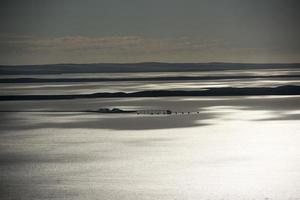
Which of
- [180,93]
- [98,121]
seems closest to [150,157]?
[98,121]

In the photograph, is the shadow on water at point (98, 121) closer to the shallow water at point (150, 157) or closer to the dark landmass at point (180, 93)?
the shallow water at point (150, 157)

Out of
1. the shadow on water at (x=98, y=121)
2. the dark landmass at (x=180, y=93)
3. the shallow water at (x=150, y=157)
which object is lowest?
the shallow water at (x=150, y=157)

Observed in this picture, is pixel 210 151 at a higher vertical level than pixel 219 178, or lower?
higher

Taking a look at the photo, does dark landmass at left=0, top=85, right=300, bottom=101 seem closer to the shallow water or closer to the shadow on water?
the shadow on water

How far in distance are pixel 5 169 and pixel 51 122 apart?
650 inches

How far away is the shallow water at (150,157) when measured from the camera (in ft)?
56.5

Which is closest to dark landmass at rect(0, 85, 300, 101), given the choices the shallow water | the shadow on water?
the shadow on water

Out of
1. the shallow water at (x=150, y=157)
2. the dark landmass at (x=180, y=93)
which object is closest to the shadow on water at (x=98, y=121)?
the shallow water at (x=150, y=157)

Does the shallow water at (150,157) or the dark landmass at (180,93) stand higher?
the dark landmass at (180,93)

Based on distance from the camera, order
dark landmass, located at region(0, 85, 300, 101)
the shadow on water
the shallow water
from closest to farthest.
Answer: the shallow water
the shadow on water
dark landmass, located at region(0, 85, 300, 101)

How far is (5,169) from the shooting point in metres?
20.9

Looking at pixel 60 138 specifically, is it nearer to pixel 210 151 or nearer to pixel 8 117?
pixel 210 151

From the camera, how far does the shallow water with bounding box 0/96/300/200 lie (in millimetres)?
17234

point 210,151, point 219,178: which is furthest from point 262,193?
point 210,151
